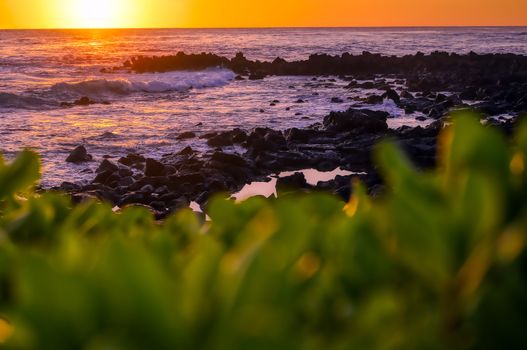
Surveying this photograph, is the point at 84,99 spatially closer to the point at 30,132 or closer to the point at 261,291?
the point at 30,132

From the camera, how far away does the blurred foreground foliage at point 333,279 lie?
451 millimetres

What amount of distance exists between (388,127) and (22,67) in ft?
86.4

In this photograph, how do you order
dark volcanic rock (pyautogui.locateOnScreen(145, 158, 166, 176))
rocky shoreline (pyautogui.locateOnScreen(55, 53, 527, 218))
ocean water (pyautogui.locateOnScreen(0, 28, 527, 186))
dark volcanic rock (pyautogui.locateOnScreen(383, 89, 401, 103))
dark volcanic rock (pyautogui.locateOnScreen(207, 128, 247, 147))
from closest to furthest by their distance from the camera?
rocky shoreline (pyautogui.locateOnScreen(55, 53, 527, 218)), dark volcanic rock (pyautogui.locateOnScreen(145, 158, 166, 176)), dark volcanic rock (pyautogui.locateOnScreen(207, 128, 247, 147)), ocean water (pyautogui.locateOnScreen(0, 28, 527, 186)), dark volcanic rock (pyautogui.locateOnScreen(383, 89, 401, 103))

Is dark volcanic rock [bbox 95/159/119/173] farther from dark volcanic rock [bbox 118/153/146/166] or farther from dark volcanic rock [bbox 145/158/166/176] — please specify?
dark volcanic rock [bbox 118/153/146/166]

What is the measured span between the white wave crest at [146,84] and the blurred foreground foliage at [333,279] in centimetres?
2493

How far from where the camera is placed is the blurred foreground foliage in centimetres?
45

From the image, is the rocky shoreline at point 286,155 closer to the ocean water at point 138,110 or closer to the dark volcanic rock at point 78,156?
the dark volcanic rock at point 78,156

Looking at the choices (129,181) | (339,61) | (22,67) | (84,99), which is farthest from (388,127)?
(22,67)

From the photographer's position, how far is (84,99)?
2228 cm

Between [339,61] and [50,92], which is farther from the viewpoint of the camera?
[339,61]

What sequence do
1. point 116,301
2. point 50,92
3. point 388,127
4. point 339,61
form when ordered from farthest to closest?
point 339,61 < point 50,92 < point 388,127 < point 116,301

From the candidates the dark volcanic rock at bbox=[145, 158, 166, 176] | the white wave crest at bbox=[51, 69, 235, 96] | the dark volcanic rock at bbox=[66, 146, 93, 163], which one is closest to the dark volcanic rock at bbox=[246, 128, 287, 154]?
the dark volcanic rock at bbox=[145, 158, 166, 176]

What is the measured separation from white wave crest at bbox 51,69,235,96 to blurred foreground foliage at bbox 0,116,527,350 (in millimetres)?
24926

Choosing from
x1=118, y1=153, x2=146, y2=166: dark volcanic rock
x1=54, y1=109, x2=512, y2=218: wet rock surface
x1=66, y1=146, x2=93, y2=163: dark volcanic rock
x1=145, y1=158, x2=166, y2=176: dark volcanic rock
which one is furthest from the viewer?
x1=66, y1=146, x2=93, y2=163: dark volcanic rock
